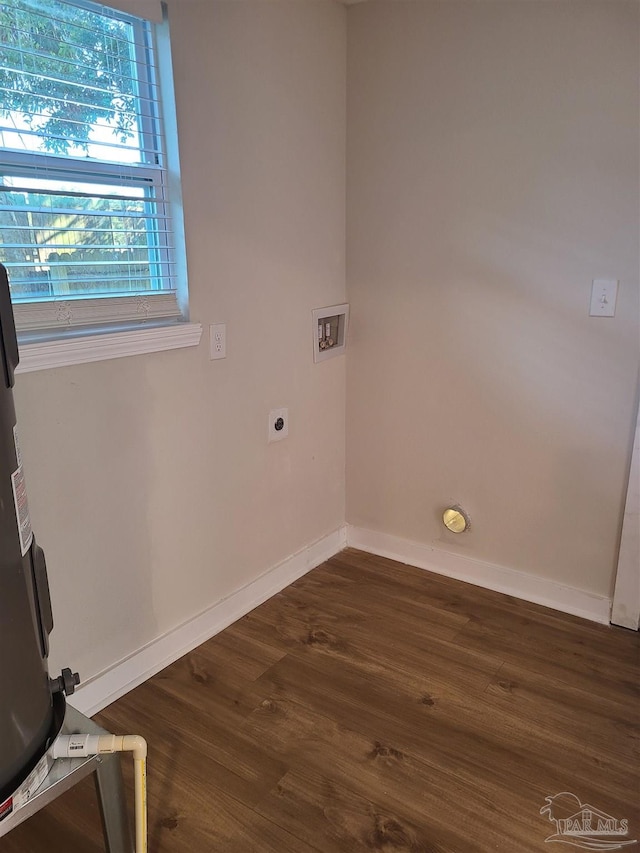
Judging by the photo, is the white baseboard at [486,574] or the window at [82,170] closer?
the window at [82,170]

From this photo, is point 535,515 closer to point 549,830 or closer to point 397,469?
point 397,469

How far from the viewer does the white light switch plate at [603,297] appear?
2.09m

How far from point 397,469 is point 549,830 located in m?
1.47

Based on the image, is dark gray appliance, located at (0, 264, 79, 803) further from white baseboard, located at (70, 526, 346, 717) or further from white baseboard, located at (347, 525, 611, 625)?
white baseboard, located at (347, 525, 611, 625)

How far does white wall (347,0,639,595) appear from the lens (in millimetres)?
2045

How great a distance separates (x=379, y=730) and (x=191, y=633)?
2.41 ft

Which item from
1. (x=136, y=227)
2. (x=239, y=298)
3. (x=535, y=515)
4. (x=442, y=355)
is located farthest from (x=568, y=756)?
(x=136, y=227)

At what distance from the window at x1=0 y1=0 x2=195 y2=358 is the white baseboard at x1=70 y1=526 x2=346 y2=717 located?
1046mm

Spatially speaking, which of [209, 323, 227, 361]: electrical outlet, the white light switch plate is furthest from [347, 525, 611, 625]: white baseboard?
[209, 323, 227, 361]: electrical outlet

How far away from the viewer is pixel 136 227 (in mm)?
1846

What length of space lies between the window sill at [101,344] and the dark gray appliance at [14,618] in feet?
1.79

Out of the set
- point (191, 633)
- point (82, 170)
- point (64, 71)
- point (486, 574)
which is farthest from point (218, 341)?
point (486, 574)

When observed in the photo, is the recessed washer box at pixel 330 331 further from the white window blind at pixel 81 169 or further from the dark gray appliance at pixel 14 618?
the dark gray appliance at pixel 14 618

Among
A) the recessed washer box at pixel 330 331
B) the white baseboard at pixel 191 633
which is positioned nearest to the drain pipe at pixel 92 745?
the white baseboard at pixel 191 633
